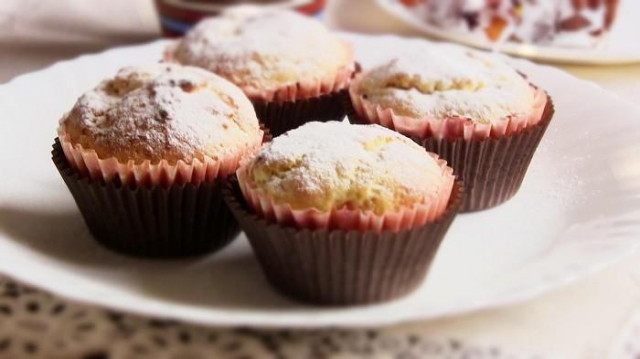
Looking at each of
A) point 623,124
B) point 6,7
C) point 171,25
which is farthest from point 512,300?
point 6,7

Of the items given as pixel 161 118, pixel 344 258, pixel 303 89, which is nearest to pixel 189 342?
pixel 344 258

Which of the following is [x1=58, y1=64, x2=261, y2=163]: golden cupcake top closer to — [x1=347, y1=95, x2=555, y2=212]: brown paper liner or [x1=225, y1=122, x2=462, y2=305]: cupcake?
[x1=225, y1=122, x2=462, y2=305]: cupcake

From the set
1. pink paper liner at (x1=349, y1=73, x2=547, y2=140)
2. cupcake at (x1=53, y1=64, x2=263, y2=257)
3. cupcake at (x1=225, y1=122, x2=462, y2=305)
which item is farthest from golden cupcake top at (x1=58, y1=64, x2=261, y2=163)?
pink paper liner at (x1=349, y1=73, x2=547, y2=140)

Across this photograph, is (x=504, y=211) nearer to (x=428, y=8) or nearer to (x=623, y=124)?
(x=623, y=124)

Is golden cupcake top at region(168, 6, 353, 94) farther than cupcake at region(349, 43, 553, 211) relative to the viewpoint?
Yes

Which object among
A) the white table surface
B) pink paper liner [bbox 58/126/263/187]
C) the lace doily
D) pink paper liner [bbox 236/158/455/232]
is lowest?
the white table surface

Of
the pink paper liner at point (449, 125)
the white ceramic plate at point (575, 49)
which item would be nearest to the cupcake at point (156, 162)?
the pink paper liner at point (449, 125)
